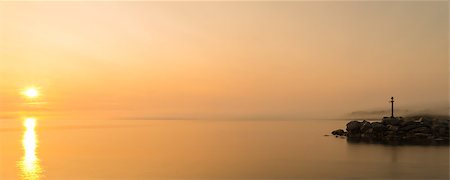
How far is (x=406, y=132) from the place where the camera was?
5612cm

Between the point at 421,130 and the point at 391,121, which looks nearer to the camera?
the point at 421,130

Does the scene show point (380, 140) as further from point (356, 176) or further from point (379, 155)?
point (356, 176)

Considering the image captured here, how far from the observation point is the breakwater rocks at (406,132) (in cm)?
5312

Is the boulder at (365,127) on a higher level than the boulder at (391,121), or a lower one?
lower

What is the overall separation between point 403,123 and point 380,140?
15.1ft

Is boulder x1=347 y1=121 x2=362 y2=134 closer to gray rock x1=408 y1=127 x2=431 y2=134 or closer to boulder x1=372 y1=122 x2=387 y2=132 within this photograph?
boulder x1=372 y1=122 x2=387 y2=132

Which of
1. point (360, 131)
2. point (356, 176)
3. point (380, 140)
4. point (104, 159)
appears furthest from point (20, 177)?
point (360, 131)

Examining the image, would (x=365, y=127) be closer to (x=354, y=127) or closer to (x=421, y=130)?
(x=354, y=127)

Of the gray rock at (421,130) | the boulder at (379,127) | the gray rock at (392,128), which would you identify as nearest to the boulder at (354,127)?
the boulder at (379,127)

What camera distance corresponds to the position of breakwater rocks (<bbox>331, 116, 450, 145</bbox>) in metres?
53.1

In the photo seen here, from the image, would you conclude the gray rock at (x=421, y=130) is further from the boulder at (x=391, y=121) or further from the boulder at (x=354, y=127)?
the boulder at (x=354, y=127)

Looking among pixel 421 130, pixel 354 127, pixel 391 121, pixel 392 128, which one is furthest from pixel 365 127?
pixel 421 130

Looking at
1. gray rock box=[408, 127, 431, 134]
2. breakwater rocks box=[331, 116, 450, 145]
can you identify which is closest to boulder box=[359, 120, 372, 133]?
breakwater rocks box=[331, 116, 450, 145]

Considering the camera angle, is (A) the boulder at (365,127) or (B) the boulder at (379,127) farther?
(A) the boulder at (365,127)
